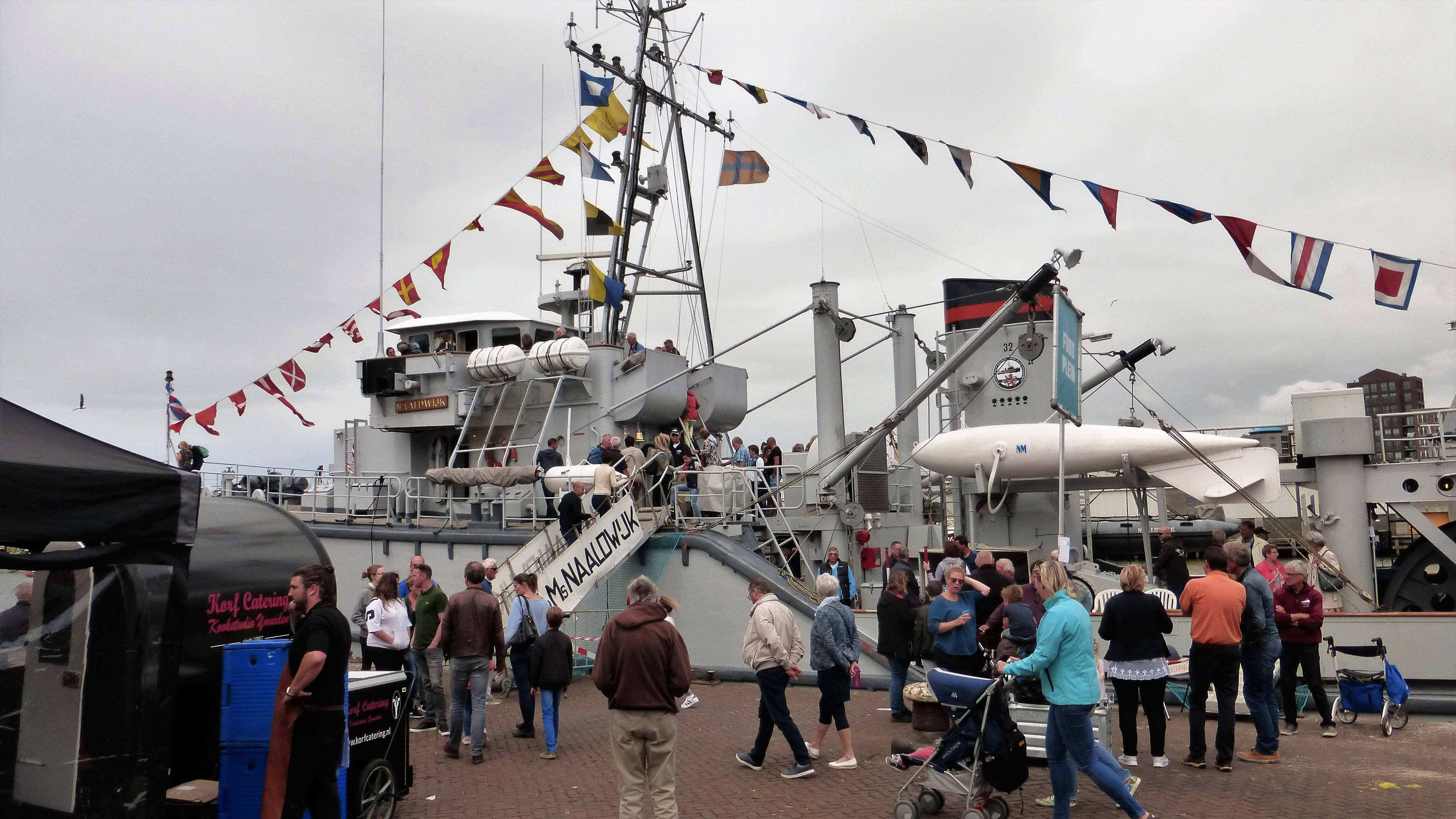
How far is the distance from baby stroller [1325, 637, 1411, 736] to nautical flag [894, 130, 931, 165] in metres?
6.79

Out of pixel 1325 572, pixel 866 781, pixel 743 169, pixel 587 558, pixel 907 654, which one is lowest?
pixel 866 781

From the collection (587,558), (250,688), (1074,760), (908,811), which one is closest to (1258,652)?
(1074,760)

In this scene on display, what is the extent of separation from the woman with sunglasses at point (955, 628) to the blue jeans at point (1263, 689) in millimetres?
1876

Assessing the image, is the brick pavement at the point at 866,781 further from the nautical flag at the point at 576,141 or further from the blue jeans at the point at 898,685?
the nautical flag at the point at 576,141

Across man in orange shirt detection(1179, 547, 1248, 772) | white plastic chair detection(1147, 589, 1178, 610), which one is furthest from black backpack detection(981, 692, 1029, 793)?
white plastic chair detection(1147, 589, 1178, 610)

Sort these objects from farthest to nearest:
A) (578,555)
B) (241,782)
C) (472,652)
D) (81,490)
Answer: (578,555) → (472,652) → (241,782) → (81,490)

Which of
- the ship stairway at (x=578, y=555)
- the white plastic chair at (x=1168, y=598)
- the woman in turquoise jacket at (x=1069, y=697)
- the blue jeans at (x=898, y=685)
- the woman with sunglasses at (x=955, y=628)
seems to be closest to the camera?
the woman in turquoise jacket at (x=1069, y=697)

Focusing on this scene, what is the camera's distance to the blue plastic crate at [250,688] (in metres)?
5.56

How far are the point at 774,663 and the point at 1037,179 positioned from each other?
7.07 meters

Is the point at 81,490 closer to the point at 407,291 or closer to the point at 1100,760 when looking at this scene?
the point at 1100,760

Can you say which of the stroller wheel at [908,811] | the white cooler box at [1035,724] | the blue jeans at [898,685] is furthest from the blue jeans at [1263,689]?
the stroller wheel at [908,811]

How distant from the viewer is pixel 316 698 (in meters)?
5.08

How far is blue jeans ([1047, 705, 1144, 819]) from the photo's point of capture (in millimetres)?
5672

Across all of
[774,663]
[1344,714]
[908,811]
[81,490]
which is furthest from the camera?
[1344,714]
